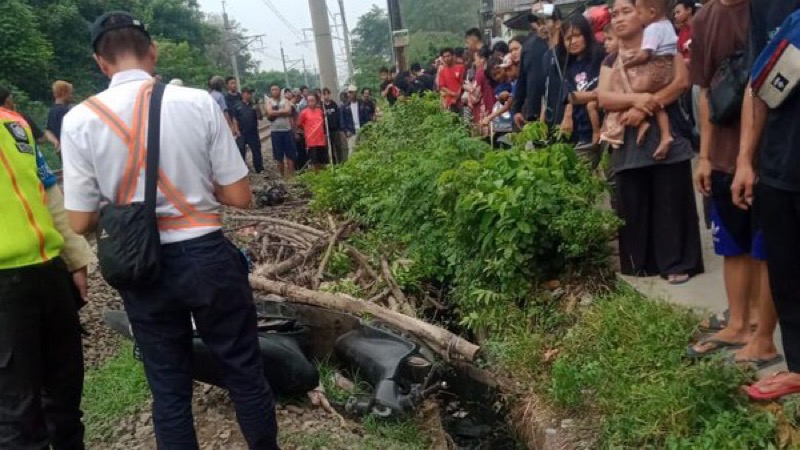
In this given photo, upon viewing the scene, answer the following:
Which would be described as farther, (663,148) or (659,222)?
(659,222)

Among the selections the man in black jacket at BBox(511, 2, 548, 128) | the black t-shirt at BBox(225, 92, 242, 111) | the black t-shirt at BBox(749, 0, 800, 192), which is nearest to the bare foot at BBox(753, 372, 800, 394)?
the black t-shirt at BBox(749, 0, 800, 192)

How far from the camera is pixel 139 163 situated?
2822 mm

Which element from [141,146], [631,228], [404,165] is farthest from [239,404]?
[404,165]

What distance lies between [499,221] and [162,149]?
2.44 m

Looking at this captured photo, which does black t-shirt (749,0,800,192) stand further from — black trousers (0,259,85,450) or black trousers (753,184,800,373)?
black trousers (0,259,85,450)

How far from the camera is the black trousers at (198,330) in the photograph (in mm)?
2881

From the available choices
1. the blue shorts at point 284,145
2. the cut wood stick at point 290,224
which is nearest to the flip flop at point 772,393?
the cut wood stick at point 290,224

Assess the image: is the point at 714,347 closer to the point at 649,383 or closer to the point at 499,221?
the point at 649,383

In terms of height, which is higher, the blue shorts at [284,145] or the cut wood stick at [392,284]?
the blue shorts at [284,145]

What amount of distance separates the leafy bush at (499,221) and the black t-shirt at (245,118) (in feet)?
26.2

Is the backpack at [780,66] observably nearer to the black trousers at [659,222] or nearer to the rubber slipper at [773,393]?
the rubber slipper at [773,393]

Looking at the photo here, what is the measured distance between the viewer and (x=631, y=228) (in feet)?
15.0

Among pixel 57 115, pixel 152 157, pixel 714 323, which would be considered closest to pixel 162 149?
pixel 152 157

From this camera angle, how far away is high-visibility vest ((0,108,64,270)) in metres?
2.98
